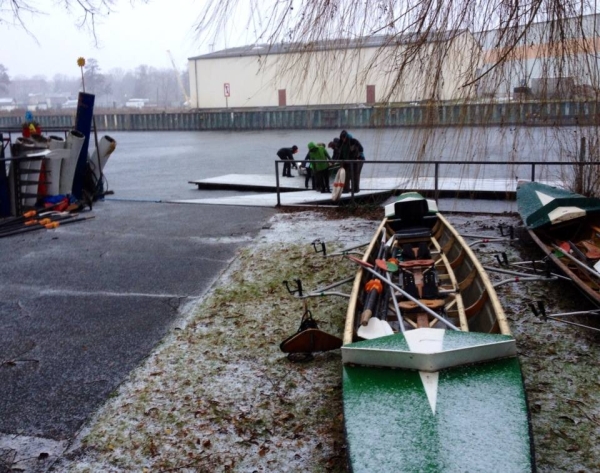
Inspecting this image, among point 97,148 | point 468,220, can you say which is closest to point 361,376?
point 468,220

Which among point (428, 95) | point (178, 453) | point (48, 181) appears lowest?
point (178, 453)

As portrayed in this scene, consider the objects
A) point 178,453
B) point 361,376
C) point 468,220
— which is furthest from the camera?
point 468,220

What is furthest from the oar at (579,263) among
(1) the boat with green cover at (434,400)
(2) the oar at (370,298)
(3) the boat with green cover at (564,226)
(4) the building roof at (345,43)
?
(4) the building roof at (345,43)

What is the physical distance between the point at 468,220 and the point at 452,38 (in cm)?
691

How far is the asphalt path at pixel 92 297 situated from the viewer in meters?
5.03

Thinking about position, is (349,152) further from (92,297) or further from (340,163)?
(92,297)

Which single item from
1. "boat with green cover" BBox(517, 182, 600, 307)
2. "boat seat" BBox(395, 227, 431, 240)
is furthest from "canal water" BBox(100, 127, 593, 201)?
"boat seat" BBox(395, 227, 431, 240)


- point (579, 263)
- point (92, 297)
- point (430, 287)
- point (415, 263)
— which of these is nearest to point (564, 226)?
point (579, 263)

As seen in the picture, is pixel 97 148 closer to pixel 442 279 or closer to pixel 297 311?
pixel 297 311

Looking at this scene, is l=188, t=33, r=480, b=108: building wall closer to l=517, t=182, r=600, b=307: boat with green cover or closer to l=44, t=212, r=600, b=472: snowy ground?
l=44, t=212, r=600, b=472: snowy ground

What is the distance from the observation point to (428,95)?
4980 millimetres

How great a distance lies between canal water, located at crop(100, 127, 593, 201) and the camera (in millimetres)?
5680

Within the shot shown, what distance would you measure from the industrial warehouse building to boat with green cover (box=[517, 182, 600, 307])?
2.41m

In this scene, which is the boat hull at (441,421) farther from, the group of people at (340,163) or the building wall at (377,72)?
the group of people at (340,163)
